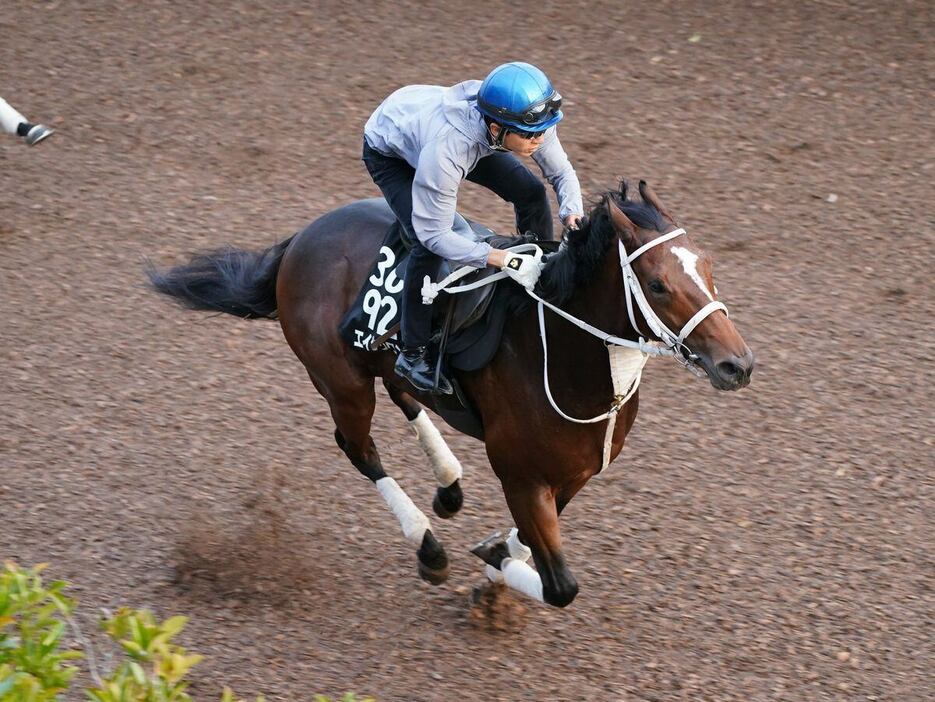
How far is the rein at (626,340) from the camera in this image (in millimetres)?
4305

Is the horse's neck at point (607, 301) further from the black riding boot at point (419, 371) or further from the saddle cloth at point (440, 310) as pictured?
the black riding boot at point (419, 371)

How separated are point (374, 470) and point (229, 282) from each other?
1.29 m

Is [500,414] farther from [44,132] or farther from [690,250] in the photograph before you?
[44,132]

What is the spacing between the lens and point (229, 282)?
6410 mm

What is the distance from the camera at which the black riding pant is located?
516 cm

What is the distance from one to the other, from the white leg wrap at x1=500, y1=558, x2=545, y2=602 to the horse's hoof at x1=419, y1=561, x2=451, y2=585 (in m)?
0.42

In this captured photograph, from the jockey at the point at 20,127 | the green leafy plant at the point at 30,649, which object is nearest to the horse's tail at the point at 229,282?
the jockey at the point at 20,127

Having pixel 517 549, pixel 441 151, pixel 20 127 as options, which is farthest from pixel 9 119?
pixel 517 549

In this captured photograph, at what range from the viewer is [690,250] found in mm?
4371

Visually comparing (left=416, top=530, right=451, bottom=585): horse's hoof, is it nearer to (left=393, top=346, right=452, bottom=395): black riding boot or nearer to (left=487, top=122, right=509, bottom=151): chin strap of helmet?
(left=393, top=346, right=452, bottom=395): black riding boot

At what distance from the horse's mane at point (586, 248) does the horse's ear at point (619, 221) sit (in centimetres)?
4

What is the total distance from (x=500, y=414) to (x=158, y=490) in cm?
238

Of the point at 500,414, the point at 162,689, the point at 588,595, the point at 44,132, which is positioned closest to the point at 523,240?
the point at 500,414

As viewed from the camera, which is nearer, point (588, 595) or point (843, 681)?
point (843, 681)
